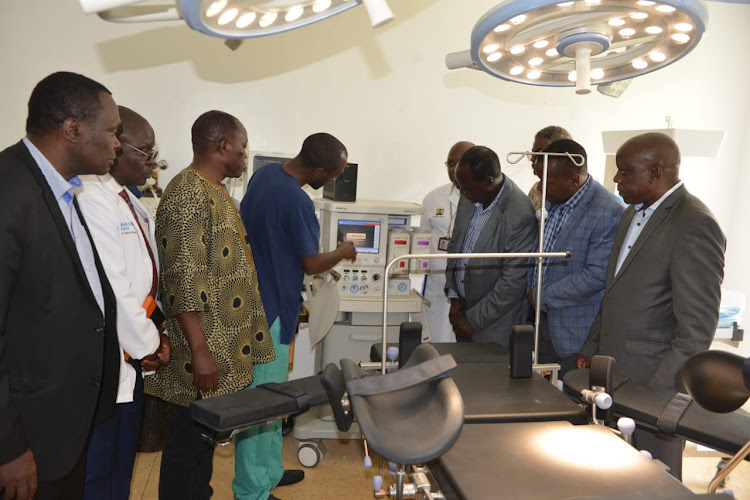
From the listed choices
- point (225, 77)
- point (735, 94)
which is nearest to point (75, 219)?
point (225, 77)

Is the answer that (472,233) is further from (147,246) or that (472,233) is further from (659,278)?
(147,246)

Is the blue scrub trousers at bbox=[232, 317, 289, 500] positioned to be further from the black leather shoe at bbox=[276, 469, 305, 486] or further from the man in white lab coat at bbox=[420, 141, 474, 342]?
the man in white lab coat at bbox=[420, 141, 474, 342]

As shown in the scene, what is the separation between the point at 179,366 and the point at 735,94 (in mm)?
4688

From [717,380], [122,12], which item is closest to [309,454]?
[717,380]

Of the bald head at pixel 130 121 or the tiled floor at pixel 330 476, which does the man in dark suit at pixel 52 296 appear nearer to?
the bald head at pixel 130 121

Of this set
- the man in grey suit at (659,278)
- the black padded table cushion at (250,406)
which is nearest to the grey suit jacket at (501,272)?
the man in grey suit at (659,278)

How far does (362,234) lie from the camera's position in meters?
3.16

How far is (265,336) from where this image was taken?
2137mm

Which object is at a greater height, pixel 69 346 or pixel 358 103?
pixel 358 103

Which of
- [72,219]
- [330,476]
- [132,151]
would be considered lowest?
[330,476]

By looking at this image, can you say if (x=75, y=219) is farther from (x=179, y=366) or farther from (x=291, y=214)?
(x=291, y=214)

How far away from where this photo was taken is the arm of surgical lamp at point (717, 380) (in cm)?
108

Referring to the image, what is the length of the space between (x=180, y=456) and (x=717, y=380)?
1655mm

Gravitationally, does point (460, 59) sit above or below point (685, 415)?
above
